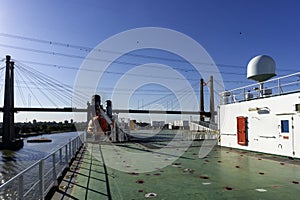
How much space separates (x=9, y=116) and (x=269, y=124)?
31.3 m

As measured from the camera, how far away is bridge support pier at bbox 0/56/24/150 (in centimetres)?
3131

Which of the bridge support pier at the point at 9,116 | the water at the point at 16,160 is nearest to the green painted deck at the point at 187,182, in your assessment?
the water at the point at 16,160

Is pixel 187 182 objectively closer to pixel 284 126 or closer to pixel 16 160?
pixel 284 126

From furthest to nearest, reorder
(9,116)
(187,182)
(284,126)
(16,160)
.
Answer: (9,116), (16,160), (284,126), (187,182)

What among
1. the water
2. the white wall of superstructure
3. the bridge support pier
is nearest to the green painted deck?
the white wall of superstructure

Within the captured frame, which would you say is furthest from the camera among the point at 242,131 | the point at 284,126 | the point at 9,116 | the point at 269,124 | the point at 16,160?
the point at 9,116

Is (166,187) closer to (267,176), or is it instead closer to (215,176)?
(215,176)

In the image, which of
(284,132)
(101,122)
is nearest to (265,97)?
(284,132)

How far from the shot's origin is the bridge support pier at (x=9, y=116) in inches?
1233

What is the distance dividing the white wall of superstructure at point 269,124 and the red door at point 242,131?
0.08m

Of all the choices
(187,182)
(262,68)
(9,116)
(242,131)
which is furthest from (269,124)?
(9,116)

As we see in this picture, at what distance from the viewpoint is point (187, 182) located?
651 centimetres

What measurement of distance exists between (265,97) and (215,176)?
7.15 m

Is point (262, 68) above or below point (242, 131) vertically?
above
